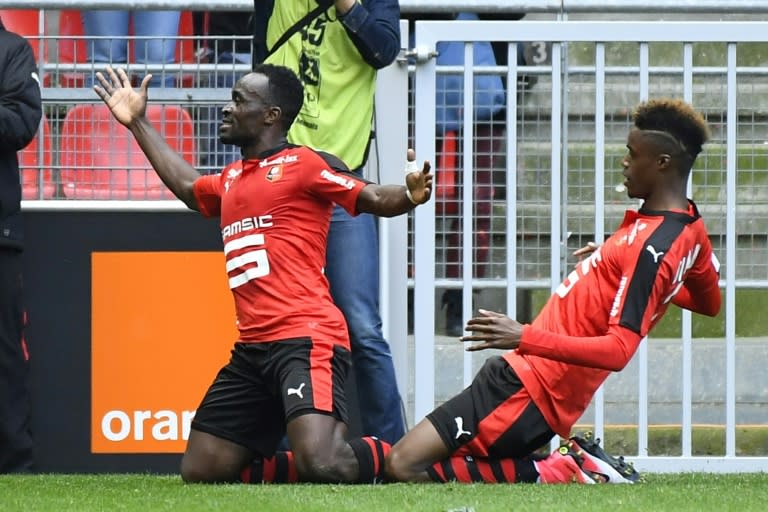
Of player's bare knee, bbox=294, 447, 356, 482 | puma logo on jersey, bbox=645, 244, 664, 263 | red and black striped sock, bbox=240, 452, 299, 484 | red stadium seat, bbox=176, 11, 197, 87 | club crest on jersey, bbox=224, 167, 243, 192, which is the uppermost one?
red stadium seat, bbox=176, 11, 197, 87

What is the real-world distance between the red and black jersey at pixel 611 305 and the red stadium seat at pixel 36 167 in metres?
2.40

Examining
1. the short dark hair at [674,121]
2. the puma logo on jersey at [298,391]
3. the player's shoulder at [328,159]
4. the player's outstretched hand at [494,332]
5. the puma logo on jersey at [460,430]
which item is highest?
the short dark hair at [674,121]

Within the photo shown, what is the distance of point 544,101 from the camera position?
7047 mm

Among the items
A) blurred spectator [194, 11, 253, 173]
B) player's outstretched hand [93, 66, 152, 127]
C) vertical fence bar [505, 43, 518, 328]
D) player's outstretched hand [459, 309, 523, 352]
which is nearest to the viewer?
player's outstretched hand [459, 309, 523, 352]

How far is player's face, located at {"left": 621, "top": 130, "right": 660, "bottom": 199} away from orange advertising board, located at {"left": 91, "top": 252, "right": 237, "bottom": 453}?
6.63 feet

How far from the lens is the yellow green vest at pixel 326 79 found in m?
6.64

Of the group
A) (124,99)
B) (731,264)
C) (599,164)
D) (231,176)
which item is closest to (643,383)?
(731,264)

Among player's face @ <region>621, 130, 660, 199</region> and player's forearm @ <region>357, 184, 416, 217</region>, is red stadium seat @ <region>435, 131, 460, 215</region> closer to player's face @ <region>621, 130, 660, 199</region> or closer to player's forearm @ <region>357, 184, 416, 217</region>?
player's forearm @ <region>357, 184, 416, 217</region>

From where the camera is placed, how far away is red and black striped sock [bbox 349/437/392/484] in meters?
6.10

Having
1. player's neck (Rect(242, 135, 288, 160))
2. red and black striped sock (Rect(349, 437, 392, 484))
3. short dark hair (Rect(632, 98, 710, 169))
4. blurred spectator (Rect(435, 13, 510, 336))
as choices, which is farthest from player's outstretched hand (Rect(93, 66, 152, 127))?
short dark hair (Rect(632, 98, 710, 169))

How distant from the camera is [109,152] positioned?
295 inches

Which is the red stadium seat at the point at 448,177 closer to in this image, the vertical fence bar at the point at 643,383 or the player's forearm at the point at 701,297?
the vertical fence bar at the point at 643,383

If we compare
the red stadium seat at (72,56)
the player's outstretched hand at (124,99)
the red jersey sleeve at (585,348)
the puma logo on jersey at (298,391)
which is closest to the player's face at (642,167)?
the red jersey sleeve at (585,348)

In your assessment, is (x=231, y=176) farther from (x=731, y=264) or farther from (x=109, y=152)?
(x=731, y=264)
